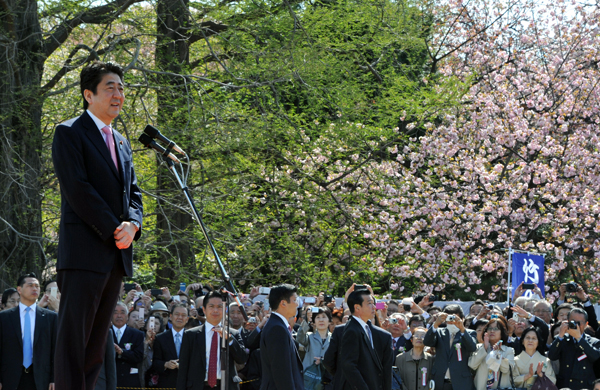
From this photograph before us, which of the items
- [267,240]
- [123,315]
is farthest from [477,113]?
[123,315]

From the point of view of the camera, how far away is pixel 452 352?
9.40 metres

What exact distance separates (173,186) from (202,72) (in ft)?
8.84

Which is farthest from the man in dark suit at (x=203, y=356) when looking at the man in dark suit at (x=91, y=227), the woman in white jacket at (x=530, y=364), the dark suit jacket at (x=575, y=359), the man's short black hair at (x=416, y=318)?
the dark suit jacket at (x=575, y=359)

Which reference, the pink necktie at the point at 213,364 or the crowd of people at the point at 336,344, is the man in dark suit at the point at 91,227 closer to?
the crowd of people at the point at 336,344

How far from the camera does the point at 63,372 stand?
10.00ft

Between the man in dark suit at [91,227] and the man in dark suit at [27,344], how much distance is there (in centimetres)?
412

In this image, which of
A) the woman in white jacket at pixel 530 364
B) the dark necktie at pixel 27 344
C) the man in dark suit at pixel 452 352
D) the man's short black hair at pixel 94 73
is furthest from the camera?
the man in dark suit at pixel 452 352

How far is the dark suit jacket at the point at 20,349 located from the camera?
6.90 meters

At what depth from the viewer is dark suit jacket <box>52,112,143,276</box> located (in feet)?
10.2

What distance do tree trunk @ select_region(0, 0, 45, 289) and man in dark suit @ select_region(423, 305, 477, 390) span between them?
249 inches

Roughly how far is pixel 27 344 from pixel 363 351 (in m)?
3.35

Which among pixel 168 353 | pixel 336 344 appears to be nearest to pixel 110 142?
pixel 336 344

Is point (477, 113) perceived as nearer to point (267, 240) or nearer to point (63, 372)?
point (267, 240)

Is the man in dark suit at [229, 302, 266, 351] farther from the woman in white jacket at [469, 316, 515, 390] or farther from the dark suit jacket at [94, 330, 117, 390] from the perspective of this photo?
the woman in white jacket at [469, 316, 515, 390]
